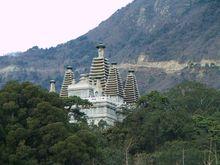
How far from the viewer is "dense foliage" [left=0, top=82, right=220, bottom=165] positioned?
3756 centimetres

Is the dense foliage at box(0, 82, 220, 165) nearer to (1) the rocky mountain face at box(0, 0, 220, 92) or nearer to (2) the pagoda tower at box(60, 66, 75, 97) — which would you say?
(2) the pagoda tower at box(60, 66, 75, 97)

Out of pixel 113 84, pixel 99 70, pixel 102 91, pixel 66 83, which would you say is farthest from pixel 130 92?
pixel 66 83

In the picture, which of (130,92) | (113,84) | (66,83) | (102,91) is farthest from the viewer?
(66,83)

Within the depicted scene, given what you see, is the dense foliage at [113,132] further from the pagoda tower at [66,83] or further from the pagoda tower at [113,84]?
the pagoda tower at [66,83]

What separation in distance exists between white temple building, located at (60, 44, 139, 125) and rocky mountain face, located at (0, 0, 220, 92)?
51907 millimetres

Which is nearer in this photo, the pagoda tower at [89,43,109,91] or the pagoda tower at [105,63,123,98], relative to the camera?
the pagoda tower at [105,63,123,98]

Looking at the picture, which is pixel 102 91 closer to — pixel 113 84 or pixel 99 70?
pixel 113 84

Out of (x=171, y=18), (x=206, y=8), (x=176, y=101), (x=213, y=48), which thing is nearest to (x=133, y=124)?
(x=176, y=101)

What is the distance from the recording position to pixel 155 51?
154 metres

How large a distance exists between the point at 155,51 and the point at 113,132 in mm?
103934

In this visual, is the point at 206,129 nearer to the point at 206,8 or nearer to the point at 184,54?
the point at 184,54

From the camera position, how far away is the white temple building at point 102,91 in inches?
2499

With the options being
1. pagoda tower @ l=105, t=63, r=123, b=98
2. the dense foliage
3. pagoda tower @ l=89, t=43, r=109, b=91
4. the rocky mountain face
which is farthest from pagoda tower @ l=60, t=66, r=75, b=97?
the rocky mountain face

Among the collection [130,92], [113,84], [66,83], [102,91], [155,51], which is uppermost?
[113,84]
